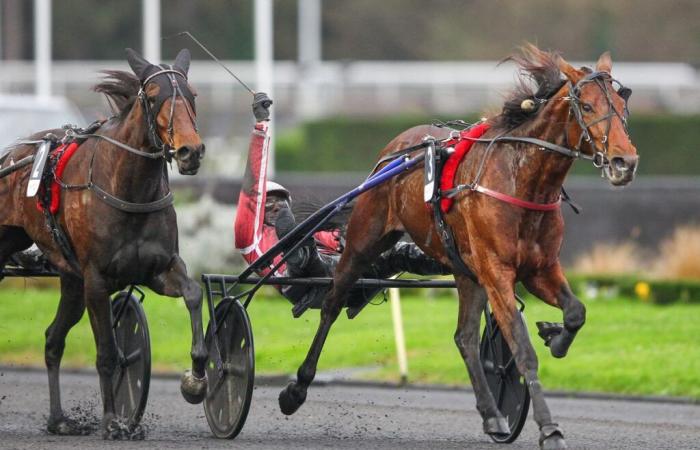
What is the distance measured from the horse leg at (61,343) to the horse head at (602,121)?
318 centimetres

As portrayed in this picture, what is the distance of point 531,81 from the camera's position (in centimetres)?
798

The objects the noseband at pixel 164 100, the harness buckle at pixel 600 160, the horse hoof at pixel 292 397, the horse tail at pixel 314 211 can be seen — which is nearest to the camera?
the harness buckle at pixel 600 160

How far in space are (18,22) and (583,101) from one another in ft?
120

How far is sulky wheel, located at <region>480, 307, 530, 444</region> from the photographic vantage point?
827 centimetres

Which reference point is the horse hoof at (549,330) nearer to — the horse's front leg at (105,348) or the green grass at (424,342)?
the horse's front leg at (105,348)

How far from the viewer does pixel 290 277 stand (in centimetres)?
897

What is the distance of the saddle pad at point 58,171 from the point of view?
27.7ft

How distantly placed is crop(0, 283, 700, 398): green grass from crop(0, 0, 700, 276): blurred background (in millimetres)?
2135

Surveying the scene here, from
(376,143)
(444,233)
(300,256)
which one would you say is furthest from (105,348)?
(376,143)

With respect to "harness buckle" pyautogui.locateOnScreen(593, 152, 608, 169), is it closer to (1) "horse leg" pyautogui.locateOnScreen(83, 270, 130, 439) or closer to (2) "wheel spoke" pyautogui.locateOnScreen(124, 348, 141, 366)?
(1) "horse leg" pyautogui.locateOnScreen(83, 270, 130, 439)

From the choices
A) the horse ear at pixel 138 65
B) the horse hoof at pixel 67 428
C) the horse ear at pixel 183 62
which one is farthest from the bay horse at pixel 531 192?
the horse hoof at pixel 67 428

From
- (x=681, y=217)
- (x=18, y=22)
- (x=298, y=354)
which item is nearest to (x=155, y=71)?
(x=298, y=354)

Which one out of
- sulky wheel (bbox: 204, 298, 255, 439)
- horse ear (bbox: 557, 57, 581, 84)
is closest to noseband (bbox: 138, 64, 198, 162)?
sulky wheel (bbox: 204, 298, 255, 439)

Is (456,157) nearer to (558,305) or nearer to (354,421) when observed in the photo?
(558,305)
